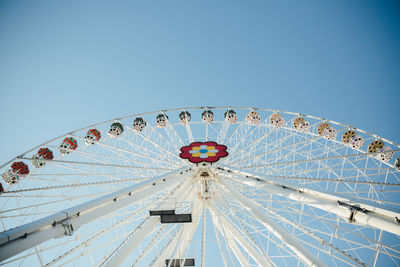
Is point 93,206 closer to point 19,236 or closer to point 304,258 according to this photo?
point 19,236

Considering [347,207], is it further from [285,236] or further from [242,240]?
[242,240]

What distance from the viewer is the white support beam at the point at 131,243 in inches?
238

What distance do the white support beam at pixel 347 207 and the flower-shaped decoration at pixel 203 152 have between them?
168 inches

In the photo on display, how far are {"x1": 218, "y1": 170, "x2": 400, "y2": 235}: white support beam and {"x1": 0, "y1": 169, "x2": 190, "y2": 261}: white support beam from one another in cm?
489

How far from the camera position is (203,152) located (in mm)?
13180

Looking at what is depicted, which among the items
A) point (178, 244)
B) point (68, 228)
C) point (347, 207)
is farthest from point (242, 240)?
point (68, 228)

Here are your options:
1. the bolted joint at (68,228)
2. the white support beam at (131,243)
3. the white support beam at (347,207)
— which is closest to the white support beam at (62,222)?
the bolted joint at (68,228)

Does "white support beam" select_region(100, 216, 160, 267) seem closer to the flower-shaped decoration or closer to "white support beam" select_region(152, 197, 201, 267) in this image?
"white support beam" select_region(152, 197, 201, 267)

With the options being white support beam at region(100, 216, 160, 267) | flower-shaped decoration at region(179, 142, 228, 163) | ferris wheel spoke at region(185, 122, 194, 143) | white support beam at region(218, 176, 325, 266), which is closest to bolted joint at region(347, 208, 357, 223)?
white support beam at region(218, 176, 325, 266)

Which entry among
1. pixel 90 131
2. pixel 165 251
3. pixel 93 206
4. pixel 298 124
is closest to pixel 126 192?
pixel 93 206

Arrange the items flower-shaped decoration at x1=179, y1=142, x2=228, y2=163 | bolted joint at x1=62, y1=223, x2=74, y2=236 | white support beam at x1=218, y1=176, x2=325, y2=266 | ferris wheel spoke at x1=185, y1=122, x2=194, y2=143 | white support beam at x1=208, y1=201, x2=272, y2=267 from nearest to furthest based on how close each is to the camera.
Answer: bolted joint at x1=62, y1=223, x2=74, y2=236, white support beam at x1=218, y1=176, x2=325, y2=266, white support beam at x1=208, y1=201, x2=272, y2=267, flower-shaped decoration at x1=179, y1=142, x2=228, y2=163, ferris wheel spoke at x1=185, y1=122, x2=194, y2=143

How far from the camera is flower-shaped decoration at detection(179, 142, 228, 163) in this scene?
12460mm

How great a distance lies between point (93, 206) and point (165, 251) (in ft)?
16.1

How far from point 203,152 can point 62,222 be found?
8.79 m
